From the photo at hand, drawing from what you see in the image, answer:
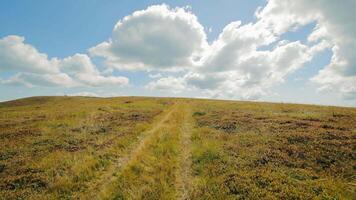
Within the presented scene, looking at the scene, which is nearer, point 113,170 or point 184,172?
point 184,172

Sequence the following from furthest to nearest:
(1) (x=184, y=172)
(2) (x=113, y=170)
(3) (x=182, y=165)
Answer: (3) (x=182, y=165)
(2) (x=113, y=170)
(1) (x=184, y=172)

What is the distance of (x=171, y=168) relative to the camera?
1252 centimetres

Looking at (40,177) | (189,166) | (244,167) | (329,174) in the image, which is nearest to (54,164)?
(40,177)

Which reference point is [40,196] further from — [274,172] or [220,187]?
[274,172]

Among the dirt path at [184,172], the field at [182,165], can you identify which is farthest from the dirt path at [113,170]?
the dirt path at [184,172]

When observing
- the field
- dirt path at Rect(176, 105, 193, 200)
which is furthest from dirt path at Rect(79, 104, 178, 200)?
dirt path at Rect(176, 105, 193, 200)

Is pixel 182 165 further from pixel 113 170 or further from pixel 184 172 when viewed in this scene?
pixel 113 170

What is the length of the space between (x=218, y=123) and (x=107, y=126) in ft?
40.8

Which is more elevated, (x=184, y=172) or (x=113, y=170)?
(x=184, y=172)

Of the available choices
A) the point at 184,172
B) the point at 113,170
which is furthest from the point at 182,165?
the point at 113,170

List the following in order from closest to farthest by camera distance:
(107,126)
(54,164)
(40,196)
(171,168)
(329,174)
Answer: (40,196)
(329,174)
(171,168)
(54,164)
(107,126)

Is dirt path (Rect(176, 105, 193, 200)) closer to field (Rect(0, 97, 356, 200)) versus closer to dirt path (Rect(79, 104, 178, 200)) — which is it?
field (Rect(0, 97, 356, 200))

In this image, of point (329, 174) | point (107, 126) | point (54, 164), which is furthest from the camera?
Answer: point (107, 126)

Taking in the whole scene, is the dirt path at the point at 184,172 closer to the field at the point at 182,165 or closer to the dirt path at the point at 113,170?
the field at the point at 182,165
